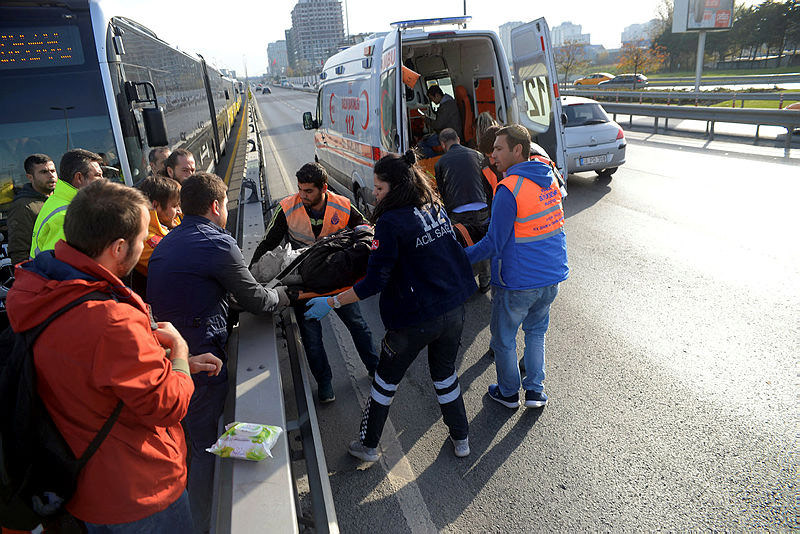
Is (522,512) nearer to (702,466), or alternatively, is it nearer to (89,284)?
(702,466)

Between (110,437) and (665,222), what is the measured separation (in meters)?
8.08

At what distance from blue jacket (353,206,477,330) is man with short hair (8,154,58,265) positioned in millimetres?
3290

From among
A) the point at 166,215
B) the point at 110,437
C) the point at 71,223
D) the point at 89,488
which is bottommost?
the point at 89,488

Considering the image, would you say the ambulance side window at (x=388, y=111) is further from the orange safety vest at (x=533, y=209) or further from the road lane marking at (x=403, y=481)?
the road lane marking at (x=403, y=481)

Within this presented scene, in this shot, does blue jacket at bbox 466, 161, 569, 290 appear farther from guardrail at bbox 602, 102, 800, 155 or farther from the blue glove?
guardrail at bbox 602, 102, 800, 155

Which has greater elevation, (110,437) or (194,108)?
(194,108)

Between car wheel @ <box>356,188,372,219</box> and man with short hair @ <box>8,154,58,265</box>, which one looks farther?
car wheel @ <box>356,188,372,219</box>

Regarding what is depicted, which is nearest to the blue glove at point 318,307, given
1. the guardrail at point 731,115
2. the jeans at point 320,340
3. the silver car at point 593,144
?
the jeans at point 320,340

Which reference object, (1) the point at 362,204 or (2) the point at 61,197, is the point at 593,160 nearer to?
(1) the point at 362,204

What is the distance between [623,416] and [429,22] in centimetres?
537

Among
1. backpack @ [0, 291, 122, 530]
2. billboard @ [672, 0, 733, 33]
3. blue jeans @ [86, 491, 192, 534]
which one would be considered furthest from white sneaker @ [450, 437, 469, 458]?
billboard @ [672, 0, 733, 33]

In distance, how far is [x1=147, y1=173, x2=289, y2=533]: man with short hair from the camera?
2.74m

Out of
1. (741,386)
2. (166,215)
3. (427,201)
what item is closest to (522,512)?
(427,201)

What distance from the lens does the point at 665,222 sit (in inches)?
313
